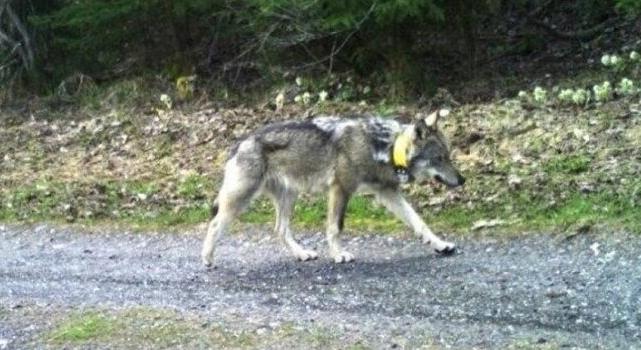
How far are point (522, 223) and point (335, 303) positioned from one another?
2854mm

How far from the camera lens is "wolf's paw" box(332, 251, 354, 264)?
9.84 metres

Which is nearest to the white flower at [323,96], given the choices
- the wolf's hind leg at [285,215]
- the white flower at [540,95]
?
the white flower at [540,95]

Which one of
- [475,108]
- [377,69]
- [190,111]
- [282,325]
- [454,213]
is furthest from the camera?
[190,111]

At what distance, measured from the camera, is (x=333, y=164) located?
10031 mm

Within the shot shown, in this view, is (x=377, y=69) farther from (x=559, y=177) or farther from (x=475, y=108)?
(x=559, y=177)

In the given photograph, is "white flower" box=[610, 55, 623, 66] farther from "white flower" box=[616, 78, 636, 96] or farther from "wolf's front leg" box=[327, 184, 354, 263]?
"wolf's front leg" box=[327, 184, 354, 263]

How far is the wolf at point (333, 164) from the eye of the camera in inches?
392

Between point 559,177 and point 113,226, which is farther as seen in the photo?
point 113,226

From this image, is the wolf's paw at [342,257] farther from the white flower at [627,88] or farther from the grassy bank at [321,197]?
the white flower at [627,88]

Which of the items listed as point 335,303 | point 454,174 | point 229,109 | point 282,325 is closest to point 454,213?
point 454,174

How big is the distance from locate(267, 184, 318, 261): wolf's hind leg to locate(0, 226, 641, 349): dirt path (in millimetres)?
137

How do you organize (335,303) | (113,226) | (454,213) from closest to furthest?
(335,303), (454,213), (113,226)

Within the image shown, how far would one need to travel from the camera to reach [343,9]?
46.0 ft

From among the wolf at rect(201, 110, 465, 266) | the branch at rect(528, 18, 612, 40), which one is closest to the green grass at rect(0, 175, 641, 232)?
the wolf at rect(201, 110, 465, 266)
